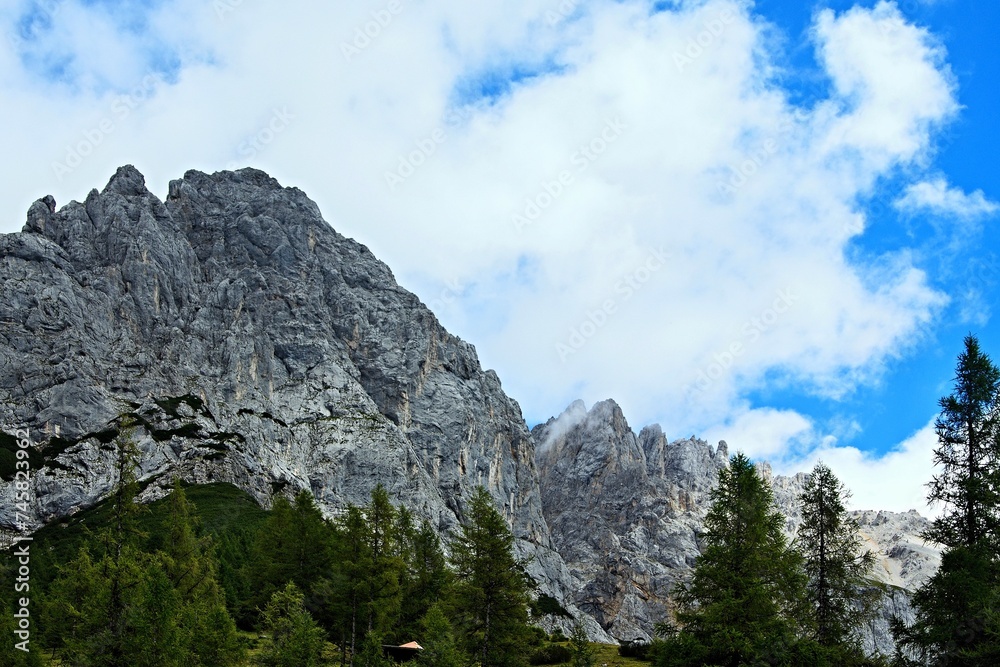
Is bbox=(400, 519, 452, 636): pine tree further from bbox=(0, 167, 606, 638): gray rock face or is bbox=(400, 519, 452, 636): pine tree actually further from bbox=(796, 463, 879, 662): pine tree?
bbox=(0, 167, 606, 638): gray rock face

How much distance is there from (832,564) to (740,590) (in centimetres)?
414

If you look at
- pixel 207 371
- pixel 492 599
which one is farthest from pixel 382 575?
pixel 207 371

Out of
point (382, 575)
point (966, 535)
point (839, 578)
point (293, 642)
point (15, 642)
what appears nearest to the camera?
point (966, 535)

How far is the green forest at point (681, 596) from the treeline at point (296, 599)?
11 centimetres

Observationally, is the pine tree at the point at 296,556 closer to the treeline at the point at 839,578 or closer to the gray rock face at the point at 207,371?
Result: the treeline at the point at 839,578

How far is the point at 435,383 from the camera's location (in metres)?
198

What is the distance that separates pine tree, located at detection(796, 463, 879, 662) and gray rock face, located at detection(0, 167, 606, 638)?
12052 cm

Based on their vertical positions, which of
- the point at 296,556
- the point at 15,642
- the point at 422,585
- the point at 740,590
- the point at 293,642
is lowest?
the point at 15,642

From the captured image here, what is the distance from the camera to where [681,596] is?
35.2m

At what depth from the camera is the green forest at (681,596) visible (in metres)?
29.3

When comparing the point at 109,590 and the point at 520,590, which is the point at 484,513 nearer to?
the point at 520,590

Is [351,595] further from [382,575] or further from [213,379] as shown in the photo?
[213,379]

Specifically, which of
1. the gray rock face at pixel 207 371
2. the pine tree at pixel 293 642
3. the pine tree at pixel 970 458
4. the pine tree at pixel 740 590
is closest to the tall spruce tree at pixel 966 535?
the pine tree at pixel 970 458

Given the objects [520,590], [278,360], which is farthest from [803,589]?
[278,360]
